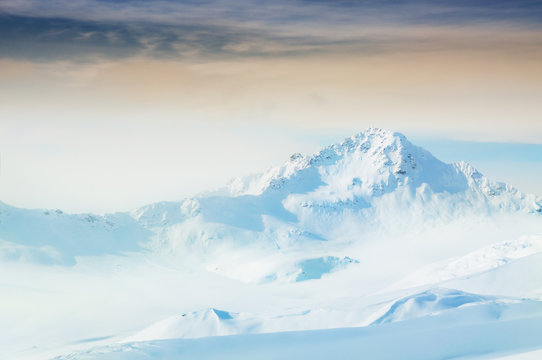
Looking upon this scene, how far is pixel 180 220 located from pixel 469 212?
79.5 metres

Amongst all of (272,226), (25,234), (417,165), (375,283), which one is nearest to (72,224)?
(25,234)

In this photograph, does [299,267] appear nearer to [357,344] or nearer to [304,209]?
[304,209]

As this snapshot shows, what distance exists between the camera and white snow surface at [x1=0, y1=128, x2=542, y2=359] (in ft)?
44.9

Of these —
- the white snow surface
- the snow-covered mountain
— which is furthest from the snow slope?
the snow-covered mountain

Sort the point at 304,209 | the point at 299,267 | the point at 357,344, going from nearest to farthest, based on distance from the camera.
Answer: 1. the point at 357,344
2. the point at 299,267
3. the point at 304,209

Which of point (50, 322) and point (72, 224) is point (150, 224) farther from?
point (50, 322)

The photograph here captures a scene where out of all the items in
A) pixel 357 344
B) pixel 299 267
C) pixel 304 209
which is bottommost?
pixel 357 344

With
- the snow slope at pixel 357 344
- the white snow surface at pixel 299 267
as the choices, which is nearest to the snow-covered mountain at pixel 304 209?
the white snow surface at pixel 299 267

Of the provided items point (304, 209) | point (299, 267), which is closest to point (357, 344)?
point (299, 267)

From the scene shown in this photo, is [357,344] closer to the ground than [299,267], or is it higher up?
closer to the ground

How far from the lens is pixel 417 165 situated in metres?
167

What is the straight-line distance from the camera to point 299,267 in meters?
120

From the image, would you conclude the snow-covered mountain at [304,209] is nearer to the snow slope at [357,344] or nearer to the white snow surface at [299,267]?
the white snow surface at [299,267]

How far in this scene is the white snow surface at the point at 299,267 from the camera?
44.9 feet
